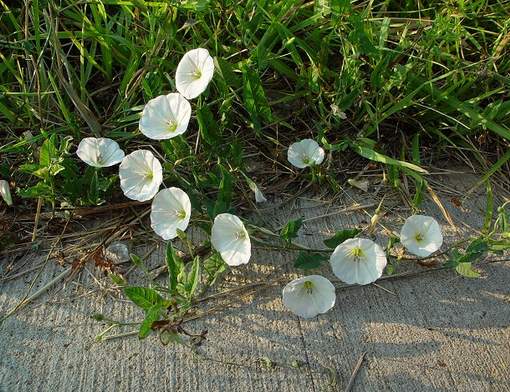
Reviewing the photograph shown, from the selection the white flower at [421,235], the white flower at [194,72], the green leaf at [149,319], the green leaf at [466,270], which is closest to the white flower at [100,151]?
the white flower at [194,72]

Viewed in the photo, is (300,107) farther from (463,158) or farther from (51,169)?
(51,169)

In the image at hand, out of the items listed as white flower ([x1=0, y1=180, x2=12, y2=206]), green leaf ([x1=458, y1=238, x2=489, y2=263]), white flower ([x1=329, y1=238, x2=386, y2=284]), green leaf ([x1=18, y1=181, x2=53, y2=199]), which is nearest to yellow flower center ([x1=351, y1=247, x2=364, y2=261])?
white flower ([x1=329, y1=238, x2=386, y2=284])

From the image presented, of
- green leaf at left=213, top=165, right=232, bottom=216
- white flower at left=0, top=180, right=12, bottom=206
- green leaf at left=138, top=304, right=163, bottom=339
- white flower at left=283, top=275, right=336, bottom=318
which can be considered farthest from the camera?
white flower at left=0, top=180, right=12, bottom=206

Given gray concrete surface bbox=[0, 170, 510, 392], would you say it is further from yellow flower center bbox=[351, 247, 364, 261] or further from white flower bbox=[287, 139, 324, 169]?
white flower bbox=[287, 139, 324, 169]

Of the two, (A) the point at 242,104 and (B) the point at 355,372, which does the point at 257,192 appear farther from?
(B) the point at 355,372

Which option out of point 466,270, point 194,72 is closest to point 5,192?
point 194,72

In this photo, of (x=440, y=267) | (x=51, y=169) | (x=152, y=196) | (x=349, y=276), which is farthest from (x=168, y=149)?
(x=440, y=267)
